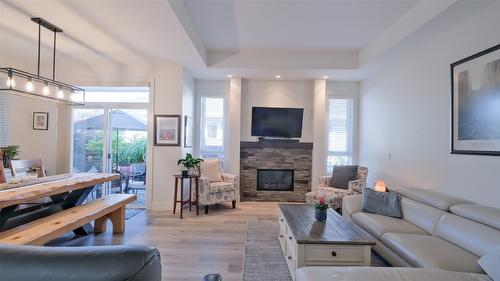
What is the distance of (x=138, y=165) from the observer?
5.32 metres

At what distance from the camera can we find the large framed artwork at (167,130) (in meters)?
4.95

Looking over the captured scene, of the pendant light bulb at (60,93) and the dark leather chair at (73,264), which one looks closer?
the dark leather chair at (73,264)

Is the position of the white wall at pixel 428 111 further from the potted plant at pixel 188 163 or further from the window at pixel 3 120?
the window at pixel 3 120

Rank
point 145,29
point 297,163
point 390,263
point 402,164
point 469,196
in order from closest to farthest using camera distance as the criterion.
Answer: point 390,263
point 469,196
point 145,29
point 402,164
point 297,163

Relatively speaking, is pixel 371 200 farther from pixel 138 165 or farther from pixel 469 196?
pixel 138 165

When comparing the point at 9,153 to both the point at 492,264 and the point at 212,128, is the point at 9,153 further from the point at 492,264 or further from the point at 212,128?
the point at 492,264

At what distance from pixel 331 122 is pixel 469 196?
3.39 meters

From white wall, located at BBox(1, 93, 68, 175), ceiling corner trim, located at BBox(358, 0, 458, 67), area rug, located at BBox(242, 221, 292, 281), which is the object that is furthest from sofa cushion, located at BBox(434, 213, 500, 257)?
white wall, located at BBox(1, 93, 68, 175)

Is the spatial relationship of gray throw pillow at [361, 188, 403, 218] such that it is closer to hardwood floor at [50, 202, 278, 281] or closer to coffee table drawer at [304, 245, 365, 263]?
coffee table drawer at [304, 245, 365, 263]

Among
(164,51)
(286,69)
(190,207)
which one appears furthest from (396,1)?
(190,207)

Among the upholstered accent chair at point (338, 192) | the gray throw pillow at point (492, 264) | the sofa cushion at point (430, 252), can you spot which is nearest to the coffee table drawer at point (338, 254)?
the sofa cushion at point (430, 252)

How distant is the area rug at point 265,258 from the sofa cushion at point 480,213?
0.88 meters

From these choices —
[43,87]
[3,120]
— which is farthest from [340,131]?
[3,120]

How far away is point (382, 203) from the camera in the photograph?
3.41 metres
